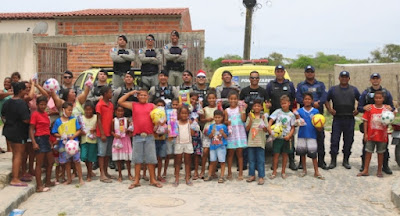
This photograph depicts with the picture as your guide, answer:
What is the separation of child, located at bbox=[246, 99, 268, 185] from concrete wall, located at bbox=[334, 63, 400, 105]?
1540 centimetres

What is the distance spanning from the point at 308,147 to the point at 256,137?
3.26ft

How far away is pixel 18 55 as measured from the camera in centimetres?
1883

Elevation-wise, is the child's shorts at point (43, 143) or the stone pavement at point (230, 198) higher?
the child's shorts at point (43, 143)

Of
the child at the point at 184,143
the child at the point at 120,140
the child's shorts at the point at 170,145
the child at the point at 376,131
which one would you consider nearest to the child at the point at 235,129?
the child at the point at 184,143

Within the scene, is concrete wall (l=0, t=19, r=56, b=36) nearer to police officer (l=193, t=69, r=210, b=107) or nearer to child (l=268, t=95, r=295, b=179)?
police officer (l=193, t=69, r=210, b=107)

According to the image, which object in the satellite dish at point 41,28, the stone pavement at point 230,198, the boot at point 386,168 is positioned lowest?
the stone pavement at point 230,198

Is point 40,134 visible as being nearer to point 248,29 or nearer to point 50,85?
point 50,85

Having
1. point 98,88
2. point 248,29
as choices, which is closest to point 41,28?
point 248,29

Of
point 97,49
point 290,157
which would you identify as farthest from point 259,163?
point 97,49

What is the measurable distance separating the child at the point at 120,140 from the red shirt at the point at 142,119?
1.18 feet

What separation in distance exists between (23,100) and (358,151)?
7852 millimetres

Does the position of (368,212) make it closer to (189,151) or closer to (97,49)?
(189,151)

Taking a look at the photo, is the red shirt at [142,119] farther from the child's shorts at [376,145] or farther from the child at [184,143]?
the child's shorts at [376,145]

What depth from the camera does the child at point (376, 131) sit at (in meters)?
8.17
